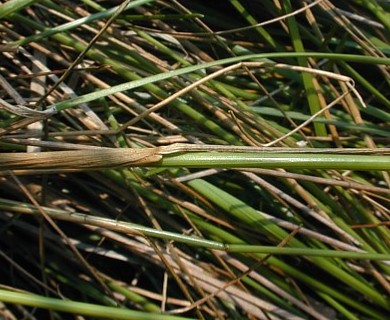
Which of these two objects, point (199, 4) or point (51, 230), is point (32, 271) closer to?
point (51, 230)

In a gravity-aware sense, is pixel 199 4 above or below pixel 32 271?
above

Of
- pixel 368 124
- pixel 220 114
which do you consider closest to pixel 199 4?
pixel 220 114

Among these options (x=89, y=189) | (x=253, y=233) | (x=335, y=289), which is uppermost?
(x=89, y=189)

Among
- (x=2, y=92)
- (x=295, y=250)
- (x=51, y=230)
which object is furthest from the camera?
(x=51, y=230)

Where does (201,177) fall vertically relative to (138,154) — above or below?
below

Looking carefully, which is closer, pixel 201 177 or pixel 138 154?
pixel 138 154

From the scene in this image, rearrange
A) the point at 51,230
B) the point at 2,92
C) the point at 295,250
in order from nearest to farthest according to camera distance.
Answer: the point at 295,250
the point at 2,92
the point at 51,230

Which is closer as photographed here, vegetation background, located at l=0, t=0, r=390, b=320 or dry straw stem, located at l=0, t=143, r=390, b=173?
dry straw stem, located at l=0, t=143, r=390, b=173

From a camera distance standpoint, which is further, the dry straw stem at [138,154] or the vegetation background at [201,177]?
the vegetation background at [201,177]
